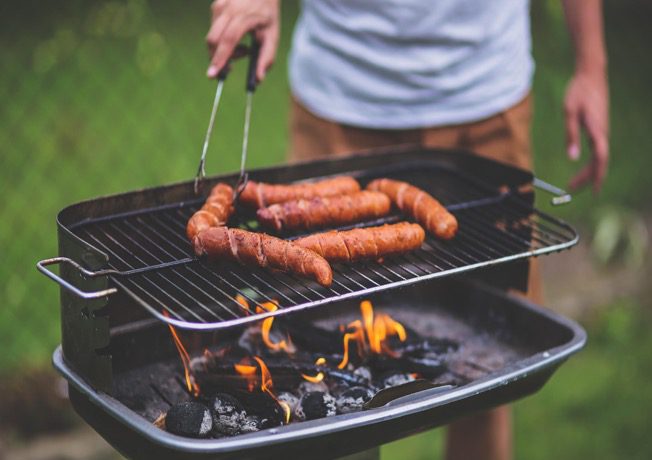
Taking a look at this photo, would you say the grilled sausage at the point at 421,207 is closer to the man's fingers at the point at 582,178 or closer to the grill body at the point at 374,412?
the grill body at the point at 374,412

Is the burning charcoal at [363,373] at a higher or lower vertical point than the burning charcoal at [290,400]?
lower

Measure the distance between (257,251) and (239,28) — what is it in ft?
2.64

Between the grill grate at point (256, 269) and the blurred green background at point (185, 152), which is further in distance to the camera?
the blurred green background at point (185, 152)

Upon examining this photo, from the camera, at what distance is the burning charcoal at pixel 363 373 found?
2588 mm

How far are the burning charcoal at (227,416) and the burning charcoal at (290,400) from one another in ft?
0.44

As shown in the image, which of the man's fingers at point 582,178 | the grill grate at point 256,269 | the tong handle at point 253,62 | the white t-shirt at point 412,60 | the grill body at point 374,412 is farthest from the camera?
the man's fingers at point 582,178

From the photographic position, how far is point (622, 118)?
23.6 feet

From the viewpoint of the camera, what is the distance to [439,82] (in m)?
3.26

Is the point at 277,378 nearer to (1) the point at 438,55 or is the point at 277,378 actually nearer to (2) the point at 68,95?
(1) the point at 438,55

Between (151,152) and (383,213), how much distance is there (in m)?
3.89

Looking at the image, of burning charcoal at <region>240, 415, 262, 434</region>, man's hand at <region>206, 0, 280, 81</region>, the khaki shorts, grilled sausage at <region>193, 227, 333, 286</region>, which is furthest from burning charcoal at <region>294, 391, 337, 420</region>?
the khaki shorts

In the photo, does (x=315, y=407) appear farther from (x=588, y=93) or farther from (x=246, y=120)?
(x=588, y=93)

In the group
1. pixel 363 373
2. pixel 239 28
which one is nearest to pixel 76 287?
pixel 363 373

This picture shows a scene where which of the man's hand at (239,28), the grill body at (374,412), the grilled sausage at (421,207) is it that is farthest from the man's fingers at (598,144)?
the man's hand at (239,28)
